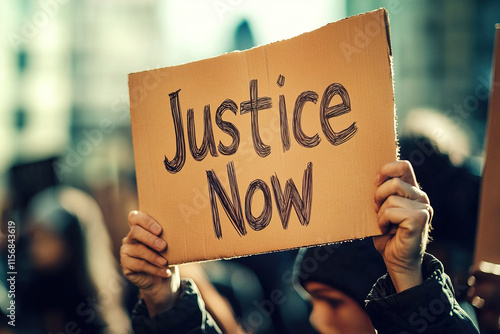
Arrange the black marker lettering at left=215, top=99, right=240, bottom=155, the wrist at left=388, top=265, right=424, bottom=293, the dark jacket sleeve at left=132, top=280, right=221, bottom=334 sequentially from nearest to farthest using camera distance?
the wrist at left=388, top=265, right=424, bottom=293 → the black marker lettering at left=215, top=99, right=240, bottom=155 → the dark jacket sleeve at left=132, top=280, right=221, bottom=334

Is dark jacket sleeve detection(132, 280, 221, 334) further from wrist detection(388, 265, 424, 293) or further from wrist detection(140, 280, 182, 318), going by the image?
wrist detection(388, 265, 424, 293)

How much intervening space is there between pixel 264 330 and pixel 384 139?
133cm

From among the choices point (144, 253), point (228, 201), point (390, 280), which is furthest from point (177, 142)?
point (390, 280)

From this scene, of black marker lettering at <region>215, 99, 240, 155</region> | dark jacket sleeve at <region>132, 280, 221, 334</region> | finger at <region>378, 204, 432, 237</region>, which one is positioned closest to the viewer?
finger at <region>378, 204, 432, 237</region>

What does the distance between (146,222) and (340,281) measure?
2.50ft

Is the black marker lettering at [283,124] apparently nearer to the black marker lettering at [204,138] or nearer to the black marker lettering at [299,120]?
the black marker lettering at [299,120]

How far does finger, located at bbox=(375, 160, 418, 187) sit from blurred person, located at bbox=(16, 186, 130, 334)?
1.81 m

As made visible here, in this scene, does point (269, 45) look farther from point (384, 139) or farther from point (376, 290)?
point (376, 290)

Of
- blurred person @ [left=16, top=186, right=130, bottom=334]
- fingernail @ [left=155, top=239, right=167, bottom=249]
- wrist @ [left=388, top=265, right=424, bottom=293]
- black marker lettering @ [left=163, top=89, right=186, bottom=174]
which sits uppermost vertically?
black marker lettering @ [left=163, top=89, right=186, bottom=174]

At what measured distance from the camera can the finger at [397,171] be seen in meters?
0.97

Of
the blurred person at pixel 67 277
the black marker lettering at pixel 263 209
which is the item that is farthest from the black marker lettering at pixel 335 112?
the blurred person at pixel 67 277

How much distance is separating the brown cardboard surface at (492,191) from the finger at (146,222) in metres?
0.90

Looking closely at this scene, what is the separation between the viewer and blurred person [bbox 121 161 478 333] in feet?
3.19

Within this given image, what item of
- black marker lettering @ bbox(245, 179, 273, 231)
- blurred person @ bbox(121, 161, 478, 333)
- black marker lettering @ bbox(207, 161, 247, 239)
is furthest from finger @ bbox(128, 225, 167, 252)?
black marker lettering @ bbox(245, 179, 273, 231)
